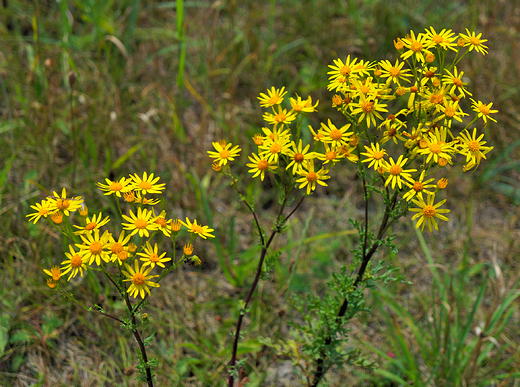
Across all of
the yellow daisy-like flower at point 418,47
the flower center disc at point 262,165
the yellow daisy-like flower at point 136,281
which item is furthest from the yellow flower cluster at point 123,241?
the yellow daisy-like flower at point 418,47

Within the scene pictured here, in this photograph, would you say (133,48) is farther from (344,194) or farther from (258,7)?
(344,194)

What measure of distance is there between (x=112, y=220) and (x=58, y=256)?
19.1 inches

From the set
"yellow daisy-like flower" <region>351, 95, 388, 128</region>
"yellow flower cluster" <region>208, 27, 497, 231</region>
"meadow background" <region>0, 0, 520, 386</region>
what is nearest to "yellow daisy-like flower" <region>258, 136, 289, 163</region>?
"yellow flower cluster" <region>208, 27, 497, 231</region>

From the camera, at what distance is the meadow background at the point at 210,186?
9.20 feet

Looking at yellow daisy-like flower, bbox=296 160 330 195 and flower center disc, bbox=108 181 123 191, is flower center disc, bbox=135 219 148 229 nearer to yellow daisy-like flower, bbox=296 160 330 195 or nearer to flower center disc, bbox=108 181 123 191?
flower center disc, bbox=108 181 123 191

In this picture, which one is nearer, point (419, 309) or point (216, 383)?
point (216, 383)

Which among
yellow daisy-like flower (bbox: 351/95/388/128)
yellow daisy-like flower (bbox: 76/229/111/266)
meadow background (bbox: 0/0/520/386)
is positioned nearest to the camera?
yellow daisy-like flower (bbox: 76/229/111/266)

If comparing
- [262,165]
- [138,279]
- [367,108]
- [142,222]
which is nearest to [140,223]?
[142,222]

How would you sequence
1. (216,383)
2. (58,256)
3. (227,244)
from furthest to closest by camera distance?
(227,244) → (58,256) → (216,383)

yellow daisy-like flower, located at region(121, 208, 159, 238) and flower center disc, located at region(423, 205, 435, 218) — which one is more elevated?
flower center disc, located at region(423, 205, 435, 218)

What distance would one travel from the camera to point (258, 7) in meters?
4.88

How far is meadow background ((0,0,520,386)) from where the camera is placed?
280 centimetres

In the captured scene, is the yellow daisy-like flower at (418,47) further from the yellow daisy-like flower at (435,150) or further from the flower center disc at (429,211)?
the flower center disc at (429,211)

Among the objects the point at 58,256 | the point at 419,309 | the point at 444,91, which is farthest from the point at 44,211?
the point at 419,309
